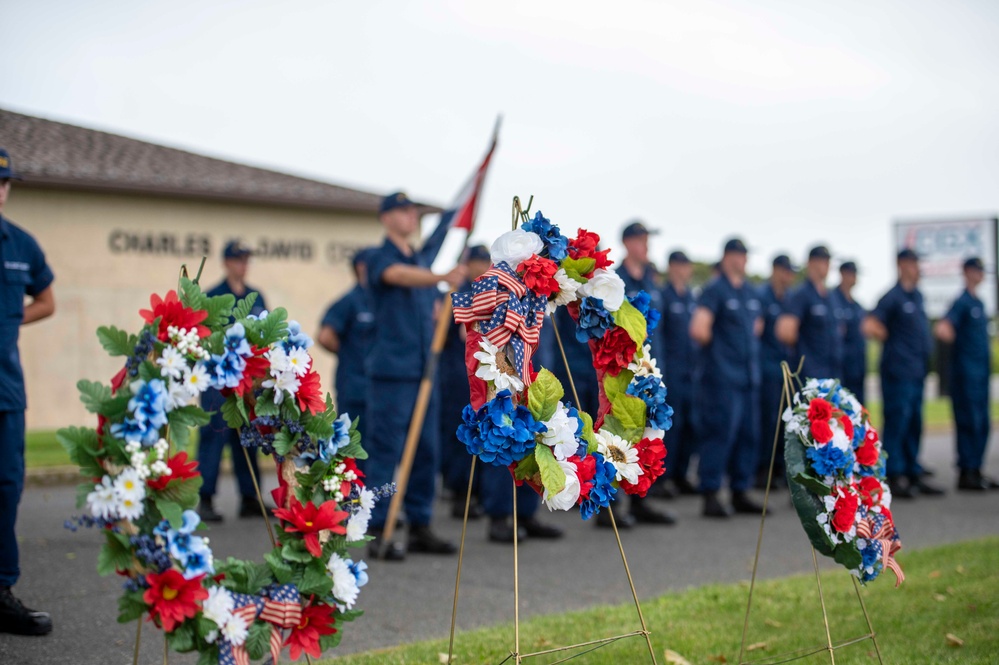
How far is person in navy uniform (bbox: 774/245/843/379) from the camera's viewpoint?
10562 millimetres

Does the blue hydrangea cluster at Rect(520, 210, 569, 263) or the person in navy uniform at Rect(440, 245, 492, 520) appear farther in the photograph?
the person in navy uniform at Rect(440, 245, 492, 520)

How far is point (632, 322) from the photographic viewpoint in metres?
3.82

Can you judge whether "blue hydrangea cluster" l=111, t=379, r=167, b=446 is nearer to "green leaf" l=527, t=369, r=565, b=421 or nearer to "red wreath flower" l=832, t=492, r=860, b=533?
"green leaf" l=527, t=369, r=565, b=421

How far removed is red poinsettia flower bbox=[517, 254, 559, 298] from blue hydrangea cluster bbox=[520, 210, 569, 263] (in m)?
0.06

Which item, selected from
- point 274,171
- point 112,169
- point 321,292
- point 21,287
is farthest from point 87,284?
point 21,287

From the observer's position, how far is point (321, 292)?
21.5 metres

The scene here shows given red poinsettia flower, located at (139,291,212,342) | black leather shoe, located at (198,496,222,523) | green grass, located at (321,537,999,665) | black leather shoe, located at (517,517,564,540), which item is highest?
red poinsettia flower, located at (139,291,212,342)

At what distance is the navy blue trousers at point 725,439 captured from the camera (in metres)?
9.25

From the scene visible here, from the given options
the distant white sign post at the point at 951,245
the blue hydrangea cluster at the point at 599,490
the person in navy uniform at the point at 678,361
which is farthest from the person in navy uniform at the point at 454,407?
the distant white sign post at the point at 951,245

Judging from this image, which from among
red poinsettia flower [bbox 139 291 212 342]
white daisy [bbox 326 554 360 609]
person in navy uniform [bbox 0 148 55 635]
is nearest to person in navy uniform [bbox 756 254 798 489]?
person in navy uniform [bbox 0 148 55 635]

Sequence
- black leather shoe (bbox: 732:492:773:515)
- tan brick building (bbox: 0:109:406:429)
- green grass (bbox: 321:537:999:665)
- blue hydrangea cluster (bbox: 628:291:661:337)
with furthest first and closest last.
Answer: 1. tan brick building (bbox: 0:109:406:429)
2. black leather shoe (bbox: 732:492:773:515)
3. green grass (bbox: 321:537:999:665)
4. blue hydrangea cluster (bbox: 628:291:661:337)

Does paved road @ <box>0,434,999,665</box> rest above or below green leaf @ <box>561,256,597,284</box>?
below

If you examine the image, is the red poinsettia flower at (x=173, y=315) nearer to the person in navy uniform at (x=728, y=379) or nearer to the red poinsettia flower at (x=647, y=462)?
the red poinsettia flower at (x=647, y=462)

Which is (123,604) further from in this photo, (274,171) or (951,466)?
(274,171)
